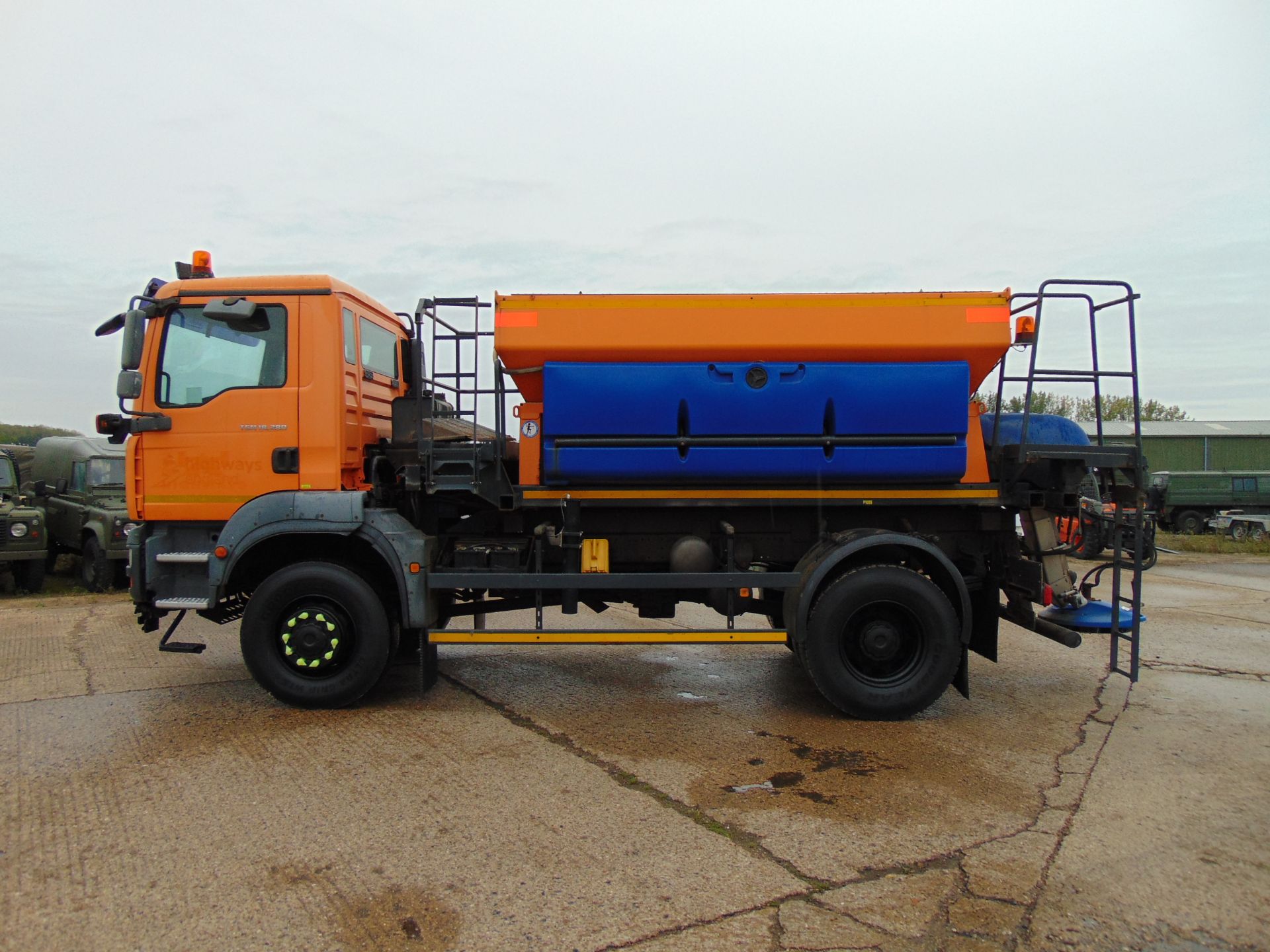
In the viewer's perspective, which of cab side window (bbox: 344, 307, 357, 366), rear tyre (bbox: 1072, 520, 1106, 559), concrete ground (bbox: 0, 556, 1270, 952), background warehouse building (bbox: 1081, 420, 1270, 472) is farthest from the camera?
background warehouse building (bbox: 1081, 420, 1270, 472)

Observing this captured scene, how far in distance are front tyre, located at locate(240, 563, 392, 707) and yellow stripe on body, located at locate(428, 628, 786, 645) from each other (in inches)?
22.7

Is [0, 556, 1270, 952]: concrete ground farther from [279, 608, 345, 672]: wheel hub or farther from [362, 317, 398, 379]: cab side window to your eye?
[362, 317, 398, 379]: cab side window

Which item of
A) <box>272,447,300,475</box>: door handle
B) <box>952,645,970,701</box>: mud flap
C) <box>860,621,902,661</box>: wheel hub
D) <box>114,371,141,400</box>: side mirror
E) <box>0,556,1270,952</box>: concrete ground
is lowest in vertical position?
<box>0,556,1270,952</box>: concrete ground

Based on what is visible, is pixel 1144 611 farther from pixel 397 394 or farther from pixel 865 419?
pixel 397 394

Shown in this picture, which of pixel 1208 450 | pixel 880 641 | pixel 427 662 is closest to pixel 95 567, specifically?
pixel 427 662

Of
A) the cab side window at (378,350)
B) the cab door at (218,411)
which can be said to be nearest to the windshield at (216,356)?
the cab door at (218,411)

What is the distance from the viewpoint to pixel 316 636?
5.64 metres

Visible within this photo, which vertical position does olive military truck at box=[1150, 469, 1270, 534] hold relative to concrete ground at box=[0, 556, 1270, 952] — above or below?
above

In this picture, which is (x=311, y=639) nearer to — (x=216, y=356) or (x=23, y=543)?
(x=216, y=356)

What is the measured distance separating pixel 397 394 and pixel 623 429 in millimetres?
2219

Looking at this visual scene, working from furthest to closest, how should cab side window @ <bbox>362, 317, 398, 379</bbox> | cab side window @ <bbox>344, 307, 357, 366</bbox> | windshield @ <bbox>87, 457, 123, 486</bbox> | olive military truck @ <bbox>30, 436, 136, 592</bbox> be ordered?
windshield @ <bbox>87, 457, 123, 486</bbox> → olive military truck @ <bbox>30, 436, 136, 592</bbox> → cab side window @ <bbox>362, 317, 398, 379</bbox> → cab side window @ <bbox>344, 307, 357, 366</bbox>

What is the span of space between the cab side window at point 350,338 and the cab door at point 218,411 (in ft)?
1.00

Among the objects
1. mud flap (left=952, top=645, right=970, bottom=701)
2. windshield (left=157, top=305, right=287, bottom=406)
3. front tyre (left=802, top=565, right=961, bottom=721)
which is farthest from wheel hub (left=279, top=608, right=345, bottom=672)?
mud flap (left=952, top=645, right=970, bottom=701)

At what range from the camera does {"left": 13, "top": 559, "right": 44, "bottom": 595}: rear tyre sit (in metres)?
11.8
